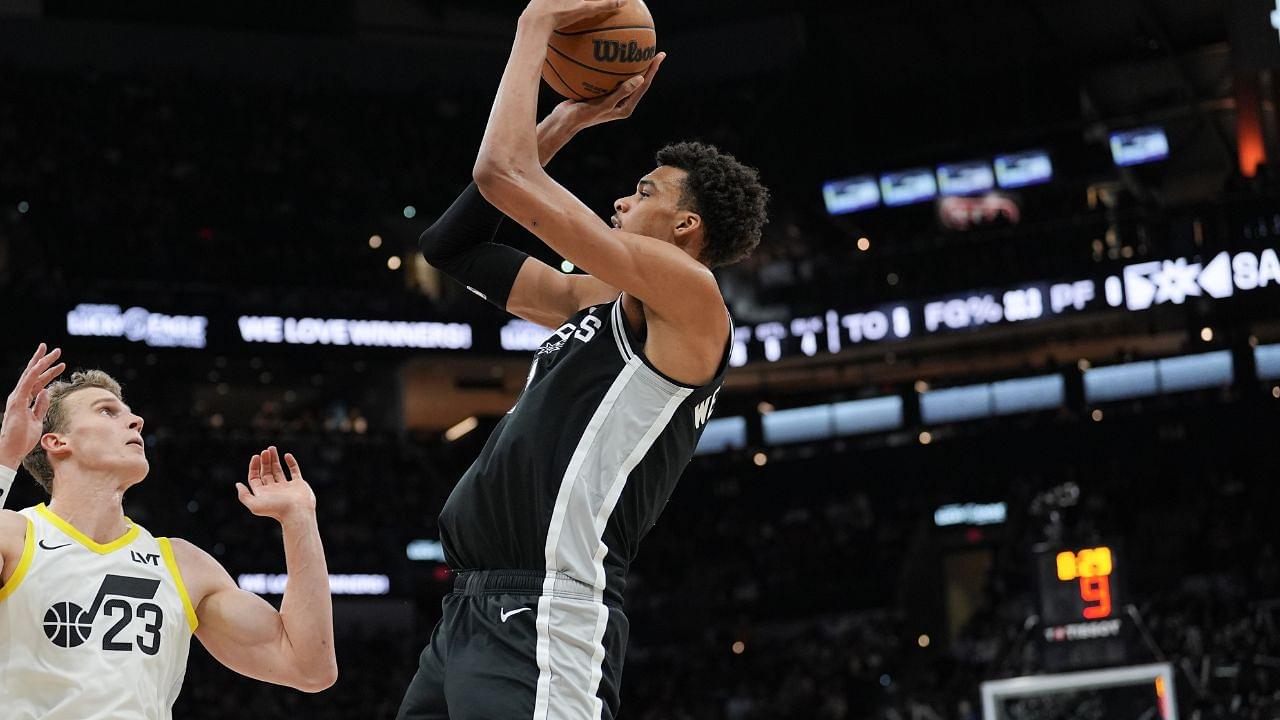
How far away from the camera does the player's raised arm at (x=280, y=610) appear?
152 inches

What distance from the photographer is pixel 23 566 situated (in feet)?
11.7

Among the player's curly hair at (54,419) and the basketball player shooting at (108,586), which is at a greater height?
the player's curly hair at (54,419)

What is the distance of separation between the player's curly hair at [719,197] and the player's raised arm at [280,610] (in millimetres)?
1257

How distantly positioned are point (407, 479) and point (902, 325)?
7.64 m

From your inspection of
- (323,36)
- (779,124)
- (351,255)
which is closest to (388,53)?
(323,36)

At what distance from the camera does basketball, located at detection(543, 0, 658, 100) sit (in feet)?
12.0

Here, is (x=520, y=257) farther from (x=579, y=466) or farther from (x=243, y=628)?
(x=243, y=628)

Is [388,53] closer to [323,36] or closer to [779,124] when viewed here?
[323,36]

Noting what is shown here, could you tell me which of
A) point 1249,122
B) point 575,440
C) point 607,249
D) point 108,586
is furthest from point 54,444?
point 1249,122

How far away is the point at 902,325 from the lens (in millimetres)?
21484

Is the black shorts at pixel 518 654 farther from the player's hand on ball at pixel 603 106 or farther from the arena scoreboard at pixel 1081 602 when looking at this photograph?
the arena scoreboard at pixel 1081 602

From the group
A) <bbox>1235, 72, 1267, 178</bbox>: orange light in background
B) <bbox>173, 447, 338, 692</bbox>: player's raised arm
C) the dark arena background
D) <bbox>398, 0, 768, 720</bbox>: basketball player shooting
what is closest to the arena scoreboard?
the dark arena background

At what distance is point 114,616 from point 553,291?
1.31 m

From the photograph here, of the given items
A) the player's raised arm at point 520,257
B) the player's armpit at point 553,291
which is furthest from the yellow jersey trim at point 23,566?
the player's armpit at point 553,291
